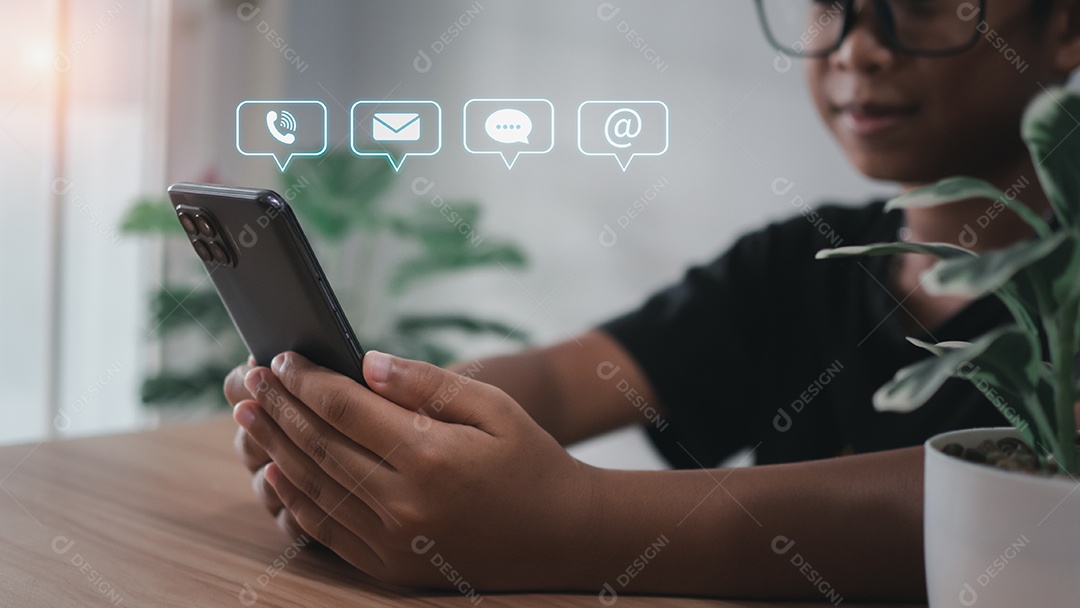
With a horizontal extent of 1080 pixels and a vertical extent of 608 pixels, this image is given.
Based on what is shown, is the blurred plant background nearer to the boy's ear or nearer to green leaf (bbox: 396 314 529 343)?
green leaf (bbox: 396 314 529 343)

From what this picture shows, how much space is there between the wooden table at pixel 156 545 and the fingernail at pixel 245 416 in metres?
0.10

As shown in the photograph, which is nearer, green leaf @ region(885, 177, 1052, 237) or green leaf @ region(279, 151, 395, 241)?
green leaf @ region(885, 177, 1052, 237)

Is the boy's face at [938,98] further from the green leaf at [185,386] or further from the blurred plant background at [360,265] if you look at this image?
the green leaf at [185,386]

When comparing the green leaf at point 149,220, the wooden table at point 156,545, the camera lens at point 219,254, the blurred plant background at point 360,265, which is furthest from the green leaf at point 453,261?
the camera lens at point 219,254

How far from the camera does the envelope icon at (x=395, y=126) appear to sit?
777mm

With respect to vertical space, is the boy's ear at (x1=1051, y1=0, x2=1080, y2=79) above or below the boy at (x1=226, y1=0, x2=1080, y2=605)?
above

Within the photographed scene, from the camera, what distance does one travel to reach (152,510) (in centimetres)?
78

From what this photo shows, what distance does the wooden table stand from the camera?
584mm

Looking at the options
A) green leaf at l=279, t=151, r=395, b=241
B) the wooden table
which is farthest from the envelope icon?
green leaf at l=279, t=151, r=395, b=241

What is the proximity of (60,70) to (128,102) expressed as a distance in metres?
0.26

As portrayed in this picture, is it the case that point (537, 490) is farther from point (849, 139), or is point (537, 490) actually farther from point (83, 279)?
point (83, 279)

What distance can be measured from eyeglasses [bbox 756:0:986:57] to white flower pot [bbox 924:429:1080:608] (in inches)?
26.5

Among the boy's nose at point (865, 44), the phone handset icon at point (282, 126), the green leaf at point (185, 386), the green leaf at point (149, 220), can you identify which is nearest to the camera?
the phone handset icon at point (282, 126)

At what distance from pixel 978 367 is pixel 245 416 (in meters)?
0.47
